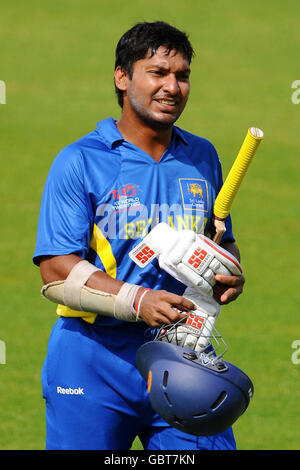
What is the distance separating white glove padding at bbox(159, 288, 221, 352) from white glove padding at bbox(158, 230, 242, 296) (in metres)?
0.08

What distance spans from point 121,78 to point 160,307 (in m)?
1.18

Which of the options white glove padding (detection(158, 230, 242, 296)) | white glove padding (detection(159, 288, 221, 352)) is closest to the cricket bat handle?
white glove padding (detection(158, 230, 242, 296))

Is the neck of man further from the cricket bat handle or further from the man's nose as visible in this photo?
the cricket bat handle

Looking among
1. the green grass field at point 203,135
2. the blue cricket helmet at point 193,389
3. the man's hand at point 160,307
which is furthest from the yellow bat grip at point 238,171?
the green grass field at point 203,135

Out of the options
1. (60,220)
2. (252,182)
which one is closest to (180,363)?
(60,220)

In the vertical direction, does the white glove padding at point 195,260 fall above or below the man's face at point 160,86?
below

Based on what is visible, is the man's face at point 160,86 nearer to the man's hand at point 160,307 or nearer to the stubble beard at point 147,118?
the stubble beard at point 147,118

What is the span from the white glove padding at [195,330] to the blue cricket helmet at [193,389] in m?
0.10

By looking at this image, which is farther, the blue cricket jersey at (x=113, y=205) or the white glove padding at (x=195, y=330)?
the blue cricket jersey at (x=113, y=205)

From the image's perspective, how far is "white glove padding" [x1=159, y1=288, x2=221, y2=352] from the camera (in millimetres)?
4750

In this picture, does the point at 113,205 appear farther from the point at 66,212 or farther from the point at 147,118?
the point at 147,118

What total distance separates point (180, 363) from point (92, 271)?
56 centimetres

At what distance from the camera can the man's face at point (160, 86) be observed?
4.93m

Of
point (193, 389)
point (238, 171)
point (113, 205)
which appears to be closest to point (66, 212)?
point (113, 205)
